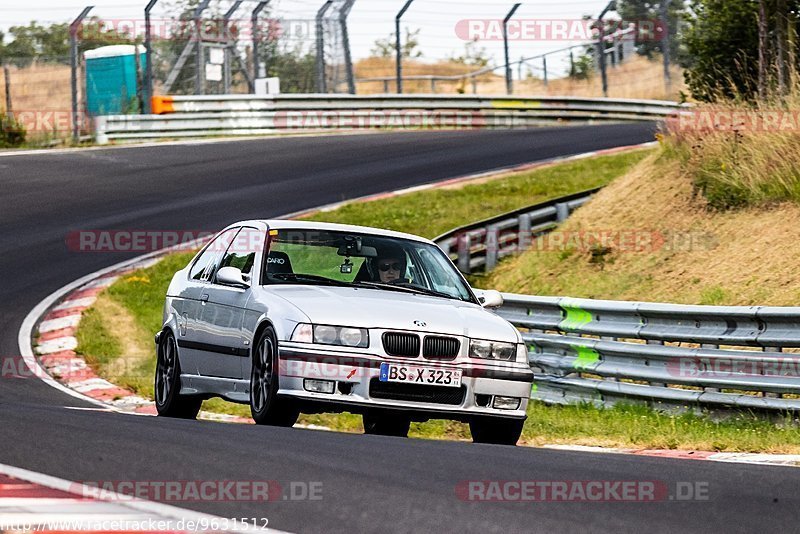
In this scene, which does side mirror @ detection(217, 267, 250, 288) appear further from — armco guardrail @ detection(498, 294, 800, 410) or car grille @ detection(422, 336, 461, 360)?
armco guardrail @ detection(498, 294, 800, 410)

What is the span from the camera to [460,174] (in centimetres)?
2448

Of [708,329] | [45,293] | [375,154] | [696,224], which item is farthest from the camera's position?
[375,154]

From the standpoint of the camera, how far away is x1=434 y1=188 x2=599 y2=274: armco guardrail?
18325 millimetres

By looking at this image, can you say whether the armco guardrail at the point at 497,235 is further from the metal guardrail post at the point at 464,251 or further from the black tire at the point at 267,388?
the black tire at the point at 267,388

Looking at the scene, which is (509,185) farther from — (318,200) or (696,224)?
(696,224)

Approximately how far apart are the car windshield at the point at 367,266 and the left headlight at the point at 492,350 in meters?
0.92

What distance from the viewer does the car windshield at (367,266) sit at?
975 cm

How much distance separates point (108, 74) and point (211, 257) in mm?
23799

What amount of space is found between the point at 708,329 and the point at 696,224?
505 centimetres

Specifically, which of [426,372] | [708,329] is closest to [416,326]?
[426,372]

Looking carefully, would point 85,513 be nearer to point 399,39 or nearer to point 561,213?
point 561,213

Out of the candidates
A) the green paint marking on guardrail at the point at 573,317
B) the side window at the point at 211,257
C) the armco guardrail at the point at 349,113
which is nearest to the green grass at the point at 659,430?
the green paint marking on guardrail at the point at 573,317

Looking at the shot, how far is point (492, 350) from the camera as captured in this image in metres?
9.06

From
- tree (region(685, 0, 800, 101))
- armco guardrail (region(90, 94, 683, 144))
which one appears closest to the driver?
tree (region(685, 0, 800, 101))
